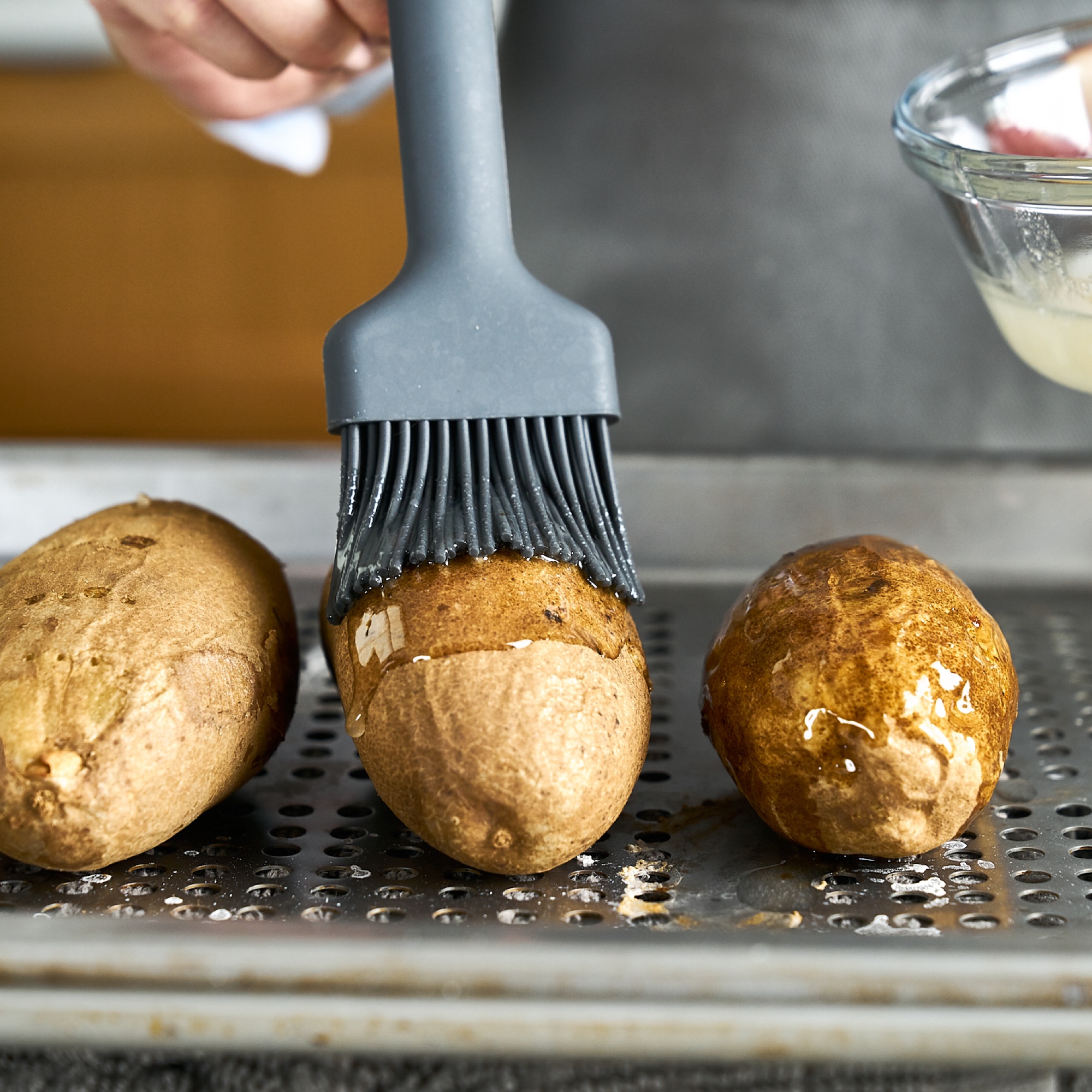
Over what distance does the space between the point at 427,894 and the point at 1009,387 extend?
2.50 feet

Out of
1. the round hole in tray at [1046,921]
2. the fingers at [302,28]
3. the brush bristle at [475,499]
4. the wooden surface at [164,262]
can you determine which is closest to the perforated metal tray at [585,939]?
the round hole in tray at [1046,921]

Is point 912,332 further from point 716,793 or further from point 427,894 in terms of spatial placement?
point 427,894

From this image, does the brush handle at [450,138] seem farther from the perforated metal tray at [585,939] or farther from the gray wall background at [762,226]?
the gray wall background at [762,226]

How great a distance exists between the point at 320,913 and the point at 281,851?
0.06 meters

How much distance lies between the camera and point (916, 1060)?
1.29 ft

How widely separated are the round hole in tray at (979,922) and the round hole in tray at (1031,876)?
0.04 meters

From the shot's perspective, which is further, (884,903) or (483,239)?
(483,239)

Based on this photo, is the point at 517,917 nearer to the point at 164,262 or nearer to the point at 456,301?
the point at 456,301

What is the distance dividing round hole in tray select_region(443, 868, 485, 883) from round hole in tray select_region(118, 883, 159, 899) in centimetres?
12

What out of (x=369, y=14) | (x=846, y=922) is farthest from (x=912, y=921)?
(x=369, y=14)

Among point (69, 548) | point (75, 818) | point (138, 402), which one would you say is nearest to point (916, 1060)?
point (75, 818)

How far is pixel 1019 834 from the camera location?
0.53 meters

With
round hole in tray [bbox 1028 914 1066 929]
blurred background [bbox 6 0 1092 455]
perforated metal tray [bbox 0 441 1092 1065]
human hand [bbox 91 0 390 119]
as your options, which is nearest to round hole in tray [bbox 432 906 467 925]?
perforated metal tray [bbox 0 441 1092 1065]

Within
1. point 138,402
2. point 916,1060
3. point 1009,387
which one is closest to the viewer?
point 916,1060
